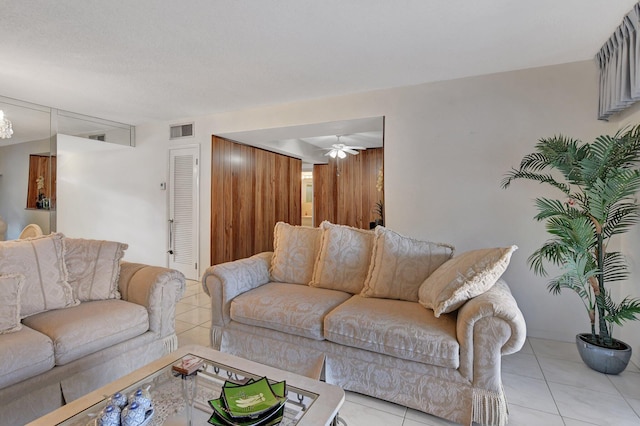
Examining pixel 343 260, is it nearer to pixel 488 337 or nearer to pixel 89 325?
pixel 488 337

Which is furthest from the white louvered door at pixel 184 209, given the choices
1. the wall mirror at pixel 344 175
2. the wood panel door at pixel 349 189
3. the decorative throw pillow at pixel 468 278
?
the decorative throw pillow at pixel 468 278

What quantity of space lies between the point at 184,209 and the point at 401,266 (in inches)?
147

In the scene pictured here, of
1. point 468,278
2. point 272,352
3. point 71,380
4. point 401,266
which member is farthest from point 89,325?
point 468,278

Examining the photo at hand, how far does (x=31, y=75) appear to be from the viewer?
3.17 metres

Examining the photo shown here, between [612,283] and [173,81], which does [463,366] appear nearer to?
[612,283]

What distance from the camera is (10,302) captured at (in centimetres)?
174

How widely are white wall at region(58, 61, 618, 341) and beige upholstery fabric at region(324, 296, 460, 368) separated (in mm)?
1486

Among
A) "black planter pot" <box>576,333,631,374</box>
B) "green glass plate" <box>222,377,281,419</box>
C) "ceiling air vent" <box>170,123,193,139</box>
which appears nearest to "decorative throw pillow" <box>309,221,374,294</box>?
"green glass plate" <box>222,377,281,419</box>

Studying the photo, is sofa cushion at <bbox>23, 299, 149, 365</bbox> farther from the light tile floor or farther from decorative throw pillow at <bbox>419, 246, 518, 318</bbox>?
decorative throw pillow at <bbox>419, 246, 518, 318</bbox>

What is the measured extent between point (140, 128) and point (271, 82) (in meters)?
3.11

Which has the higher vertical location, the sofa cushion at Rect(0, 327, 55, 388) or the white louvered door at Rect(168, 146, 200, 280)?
the white louvered door at Rect(168, 146, 200, 280)

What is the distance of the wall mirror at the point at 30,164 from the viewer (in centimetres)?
396

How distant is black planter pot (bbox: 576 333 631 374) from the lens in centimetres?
215

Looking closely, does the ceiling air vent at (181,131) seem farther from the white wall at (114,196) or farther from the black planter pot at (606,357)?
the black planter pot at (606,357)
